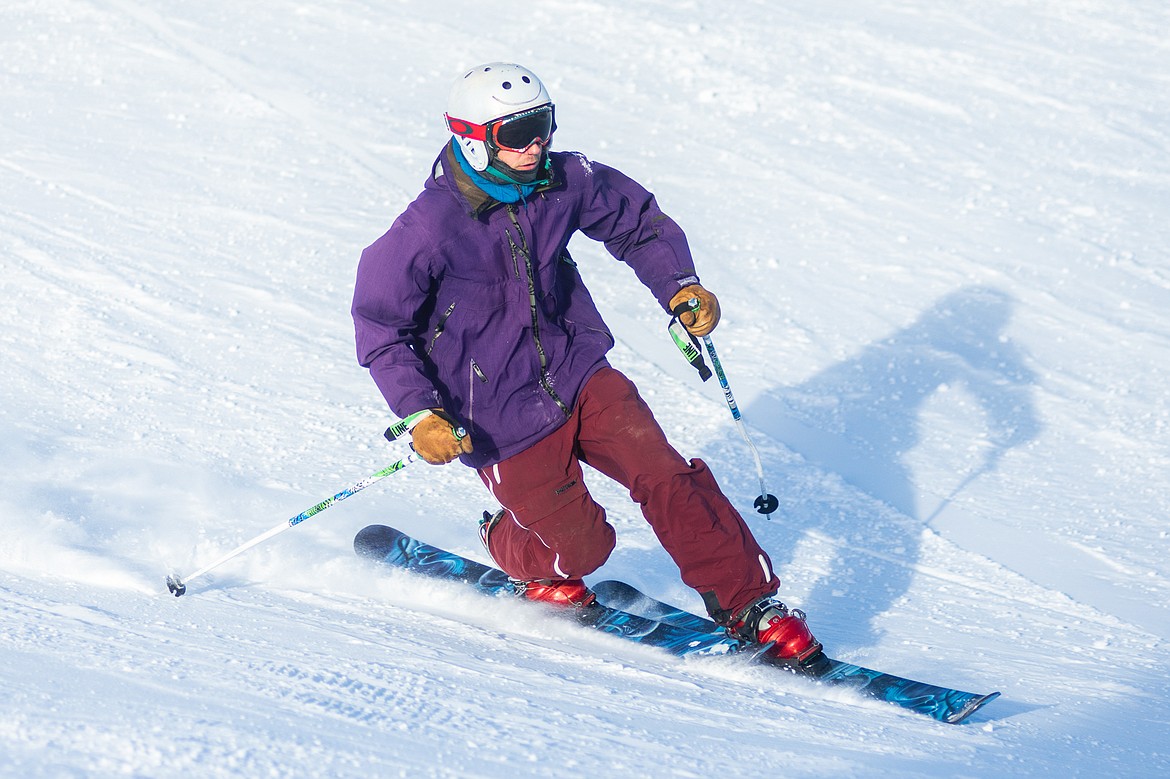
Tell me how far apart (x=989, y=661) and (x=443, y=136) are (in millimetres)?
7232

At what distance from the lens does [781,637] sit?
11.9ft

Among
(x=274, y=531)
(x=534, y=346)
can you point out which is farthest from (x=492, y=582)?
(x=534, y=346)

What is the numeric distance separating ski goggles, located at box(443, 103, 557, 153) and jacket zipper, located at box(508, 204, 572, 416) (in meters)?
0.19

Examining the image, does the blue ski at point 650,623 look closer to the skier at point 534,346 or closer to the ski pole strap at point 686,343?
the skier at point 534,346

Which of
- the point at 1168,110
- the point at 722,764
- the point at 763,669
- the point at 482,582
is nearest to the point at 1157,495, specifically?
the point at 763,669

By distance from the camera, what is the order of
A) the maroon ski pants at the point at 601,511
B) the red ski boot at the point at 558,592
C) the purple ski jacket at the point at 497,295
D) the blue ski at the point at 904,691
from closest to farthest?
the blue ski at the point at 904,691
the purple ski jacket at the point at 497,295
the maroon ski pants at the point at 601,511
the red ski boot at the point at 558,592

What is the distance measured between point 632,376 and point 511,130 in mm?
3230

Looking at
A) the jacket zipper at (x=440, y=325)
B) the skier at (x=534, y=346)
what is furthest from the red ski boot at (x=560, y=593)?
the jacket zipper at (x=440, y=325)

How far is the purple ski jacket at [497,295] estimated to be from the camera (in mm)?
3529

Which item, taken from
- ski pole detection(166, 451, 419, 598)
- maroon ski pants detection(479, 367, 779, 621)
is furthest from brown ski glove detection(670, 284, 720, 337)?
ski pole detection(166, 451, 419, 598)

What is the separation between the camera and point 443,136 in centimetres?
1010

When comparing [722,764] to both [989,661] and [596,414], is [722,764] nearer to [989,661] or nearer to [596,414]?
[596,414]

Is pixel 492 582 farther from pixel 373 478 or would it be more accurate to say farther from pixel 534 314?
pixel 534 314

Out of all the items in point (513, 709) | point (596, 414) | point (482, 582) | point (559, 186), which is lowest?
point (482, 582)
